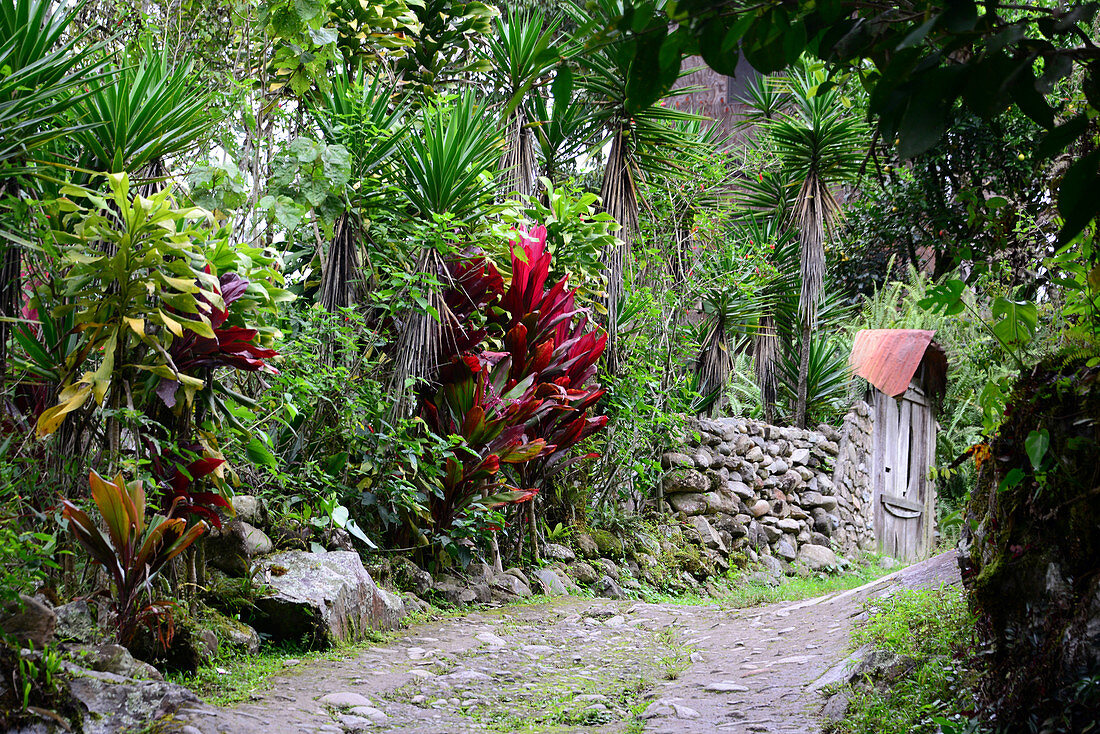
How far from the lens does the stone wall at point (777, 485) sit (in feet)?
28.9

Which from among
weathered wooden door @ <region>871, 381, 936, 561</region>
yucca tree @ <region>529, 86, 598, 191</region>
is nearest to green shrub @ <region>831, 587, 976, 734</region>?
yucca tree @ <region>529, 86, 598, 191</region>

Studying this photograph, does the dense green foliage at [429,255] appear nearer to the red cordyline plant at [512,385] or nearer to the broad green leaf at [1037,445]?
the red cordyline plant at [512,385]

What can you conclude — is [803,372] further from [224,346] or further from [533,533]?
[224,346]

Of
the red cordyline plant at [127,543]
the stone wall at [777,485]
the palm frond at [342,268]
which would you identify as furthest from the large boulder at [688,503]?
the red cordyline plant at [127,543]

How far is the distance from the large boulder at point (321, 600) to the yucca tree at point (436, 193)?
123 centimetres

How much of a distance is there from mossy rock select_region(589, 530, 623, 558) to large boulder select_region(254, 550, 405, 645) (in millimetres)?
3115

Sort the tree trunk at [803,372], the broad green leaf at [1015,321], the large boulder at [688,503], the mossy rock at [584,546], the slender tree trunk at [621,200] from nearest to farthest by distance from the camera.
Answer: the broad green leaf at [1015,321] → the mossy rock at [584,546] → the slender tree trunk at [621,200] → the large boulder at [688,503] → the tree trunk at [803,372]

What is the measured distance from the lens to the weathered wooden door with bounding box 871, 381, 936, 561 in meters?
11.1

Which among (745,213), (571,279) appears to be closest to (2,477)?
(571,279)

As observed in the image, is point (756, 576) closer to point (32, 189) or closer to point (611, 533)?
point (611, 533)

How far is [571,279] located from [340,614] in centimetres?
350

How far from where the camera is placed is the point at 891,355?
10.5 metres

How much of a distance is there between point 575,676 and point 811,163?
29.2 ft

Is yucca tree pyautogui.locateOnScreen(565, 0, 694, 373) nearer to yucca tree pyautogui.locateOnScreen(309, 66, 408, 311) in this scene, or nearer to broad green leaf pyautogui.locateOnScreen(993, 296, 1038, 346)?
yucca tree pyautogui.locateOnScreen(309, 66, 408, 311)
